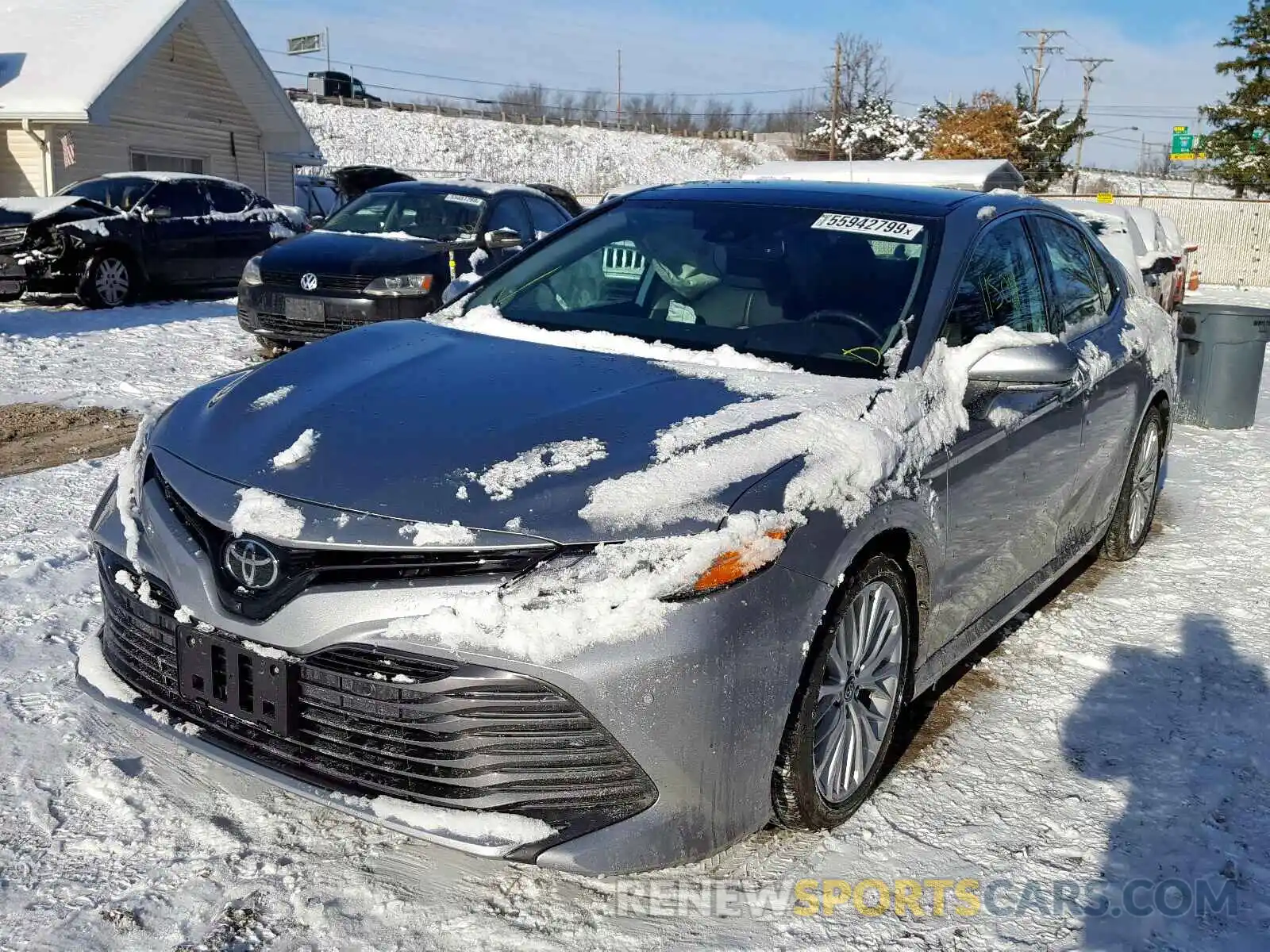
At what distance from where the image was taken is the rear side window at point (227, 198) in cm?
1474

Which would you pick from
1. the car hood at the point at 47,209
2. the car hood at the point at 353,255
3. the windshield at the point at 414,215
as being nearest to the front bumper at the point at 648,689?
the car hood at the point at 353,255

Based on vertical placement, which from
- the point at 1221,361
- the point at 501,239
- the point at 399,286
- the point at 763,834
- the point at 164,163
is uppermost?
the point at 164,163

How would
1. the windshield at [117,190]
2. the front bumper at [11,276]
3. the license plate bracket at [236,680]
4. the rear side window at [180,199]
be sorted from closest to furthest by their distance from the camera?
the license plate bracket at [236,680] → the front bumper at [11,276] → the windshield at [117,190] → the rear side window at [180,199]

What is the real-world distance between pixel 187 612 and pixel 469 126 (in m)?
70.3

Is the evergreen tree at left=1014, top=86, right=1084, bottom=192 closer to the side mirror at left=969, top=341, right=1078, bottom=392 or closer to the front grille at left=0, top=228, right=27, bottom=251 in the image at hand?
the front grille at left=0, top=228, right=27, bottom=251

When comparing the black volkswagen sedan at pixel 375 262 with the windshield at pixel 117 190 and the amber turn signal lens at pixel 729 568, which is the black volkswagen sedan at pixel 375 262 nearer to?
the windshield at pixel 117 190

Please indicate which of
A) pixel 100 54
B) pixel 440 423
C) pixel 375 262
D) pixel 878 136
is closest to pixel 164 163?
pixel 100 54

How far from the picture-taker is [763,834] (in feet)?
9.86

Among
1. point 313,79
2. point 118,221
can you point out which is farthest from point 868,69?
point 118,221

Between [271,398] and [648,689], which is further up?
[271,398]

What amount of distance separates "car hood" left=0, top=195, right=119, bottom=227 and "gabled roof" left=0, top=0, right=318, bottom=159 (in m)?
8.91

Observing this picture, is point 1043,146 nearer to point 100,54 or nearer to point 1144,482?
point 100,54

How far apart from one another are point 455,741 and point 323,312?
23.8 ft

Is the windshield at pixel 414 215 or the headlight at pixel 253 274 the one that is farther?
the windshield at pixel 414 215
